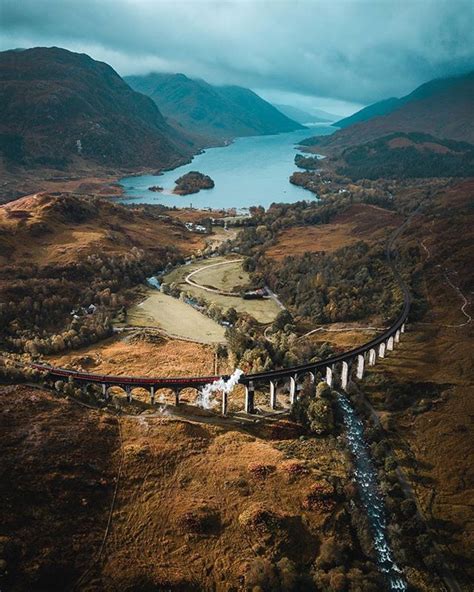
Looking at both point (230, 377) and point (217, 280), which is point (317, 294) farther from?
point (230, 377)

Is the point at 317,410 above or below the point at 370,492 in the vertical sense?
above

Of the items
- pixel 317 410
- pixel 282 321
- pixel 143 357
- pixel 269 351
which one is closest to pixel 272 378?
pixel 317 410

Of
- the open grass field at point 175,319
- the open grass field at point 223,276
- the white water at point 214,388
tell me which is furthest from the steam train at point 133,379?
the open grass field at point 223,276

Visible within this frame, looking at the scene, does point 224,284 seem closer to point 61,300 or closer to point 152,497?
point 61,300

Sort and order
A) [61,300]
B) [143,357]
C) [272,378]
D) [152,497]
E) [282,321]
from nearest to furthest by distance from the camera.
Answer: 1. [152,497]
2. [272,378]
3. [143,357]
4. [282,321]
5. [61,300]

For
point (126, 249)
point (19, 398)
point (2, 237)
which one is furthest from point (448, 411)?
point (2, 237)

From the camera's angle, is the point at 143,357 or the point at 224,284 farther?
the point at 224,284

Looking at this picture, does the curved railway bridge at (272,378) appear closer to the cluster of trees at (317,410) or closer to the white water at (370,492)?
the cluster of trees at (317,410)

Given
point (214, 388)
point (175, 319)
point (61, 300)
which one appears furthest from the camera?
point (175, 319)
